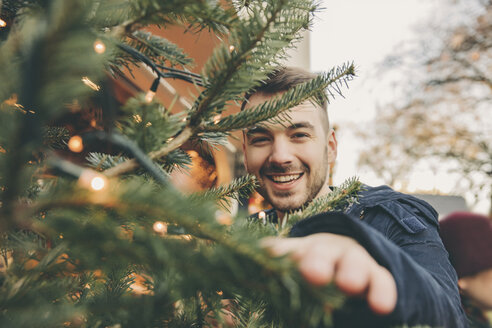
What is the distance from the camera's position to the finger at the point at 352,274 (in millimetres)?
279

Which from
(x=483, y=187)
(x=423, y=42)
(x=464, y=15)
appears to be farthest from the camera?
(x=423, y=42)

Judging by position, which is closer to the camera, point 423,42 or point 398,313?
point 398,313

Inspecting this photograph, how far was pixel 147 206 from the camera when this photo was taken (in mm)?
260

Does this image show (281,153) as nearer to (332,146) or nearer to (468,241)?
(332,146)

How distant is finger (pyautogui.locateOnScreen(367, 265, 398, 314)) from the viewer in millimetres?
309

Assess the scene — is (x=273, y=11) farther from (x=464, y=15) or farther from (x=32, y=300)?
(x=464, y=15)

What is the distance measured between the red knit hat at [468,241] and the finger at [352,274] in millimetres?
1925

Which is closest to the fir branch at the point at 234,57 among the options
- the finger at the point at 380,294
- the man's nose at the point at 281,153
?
the finger at the point at 380,294

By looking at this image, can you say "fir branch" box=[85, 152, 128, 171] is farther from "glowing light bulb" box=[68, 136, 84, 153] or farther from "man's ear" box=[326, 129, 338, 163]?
"man's ear" box=[326, 129, 338, 163]

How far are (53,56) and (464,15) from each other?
8172mm

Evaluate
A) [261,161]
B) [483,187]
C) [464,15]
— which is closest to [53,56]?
[261,161]

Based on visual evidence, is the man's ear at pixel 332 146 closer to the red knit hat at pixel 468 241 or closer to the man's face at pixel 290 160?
the man's face at pixel 290 160

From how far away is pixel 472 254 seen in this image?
5.77ft

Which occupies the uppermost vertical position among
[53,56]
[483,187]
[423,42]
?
[423,42]
